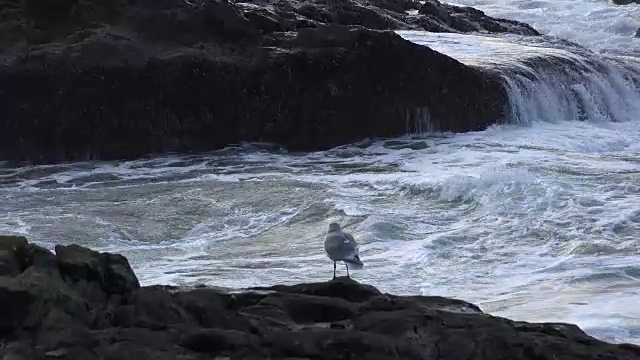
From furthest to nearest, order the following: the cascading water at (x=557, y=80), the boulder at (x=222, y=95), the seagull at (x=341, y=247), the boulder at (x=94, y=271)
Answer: the cascading water at (x=557, y=80) < the boulder at (x=222, y=95) < the seagull at (x=341, y=247) < the boulder at (x=94, y=271)

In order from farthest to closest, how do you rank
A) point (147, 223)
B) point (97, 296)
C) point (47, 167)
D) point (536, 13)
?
point (536, 13) < point (47, 167) < point (147, 223) < point (97, 296)

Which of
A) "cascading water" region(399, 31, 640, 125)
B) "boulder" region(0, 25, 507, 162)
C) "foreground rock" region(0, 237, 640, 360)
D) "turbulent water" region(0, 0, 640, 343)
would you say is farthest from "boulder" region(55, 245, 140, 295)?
"cascading water" region(399, 31, 640, 125)

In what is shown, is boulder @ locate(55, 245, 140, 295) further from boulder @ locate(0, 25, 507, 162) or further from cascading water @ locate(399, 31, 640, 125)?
cascading water @ locate(399, 31, 640, 125)

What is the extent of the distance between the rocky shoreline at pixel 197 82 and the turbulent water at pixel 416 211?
326mm

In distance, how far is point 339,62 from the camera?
565 inches

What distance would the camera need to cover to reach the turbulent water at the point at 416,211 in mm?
8805

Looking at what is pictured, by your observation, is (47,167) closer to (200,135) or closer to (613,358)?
(200,135)

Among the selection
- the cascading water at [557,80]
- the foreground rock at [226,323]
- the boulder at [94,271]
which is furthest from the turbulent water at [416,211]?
the boulder at [94,271]

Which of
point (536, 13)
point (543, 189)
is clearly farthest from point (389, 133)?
point (536, 13)

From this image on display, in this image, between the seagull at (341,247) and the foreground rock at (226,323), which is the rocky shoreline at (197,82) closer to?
the seagull at (341,247)

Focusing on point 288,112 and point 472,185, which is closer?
point 472,185

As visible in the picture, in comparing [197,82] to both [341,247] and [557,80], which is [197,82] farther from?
[341,247]

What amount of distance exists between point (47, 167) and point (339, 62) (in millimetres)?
3782

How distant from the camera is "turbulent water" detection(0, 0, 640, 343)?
28.9 feet
